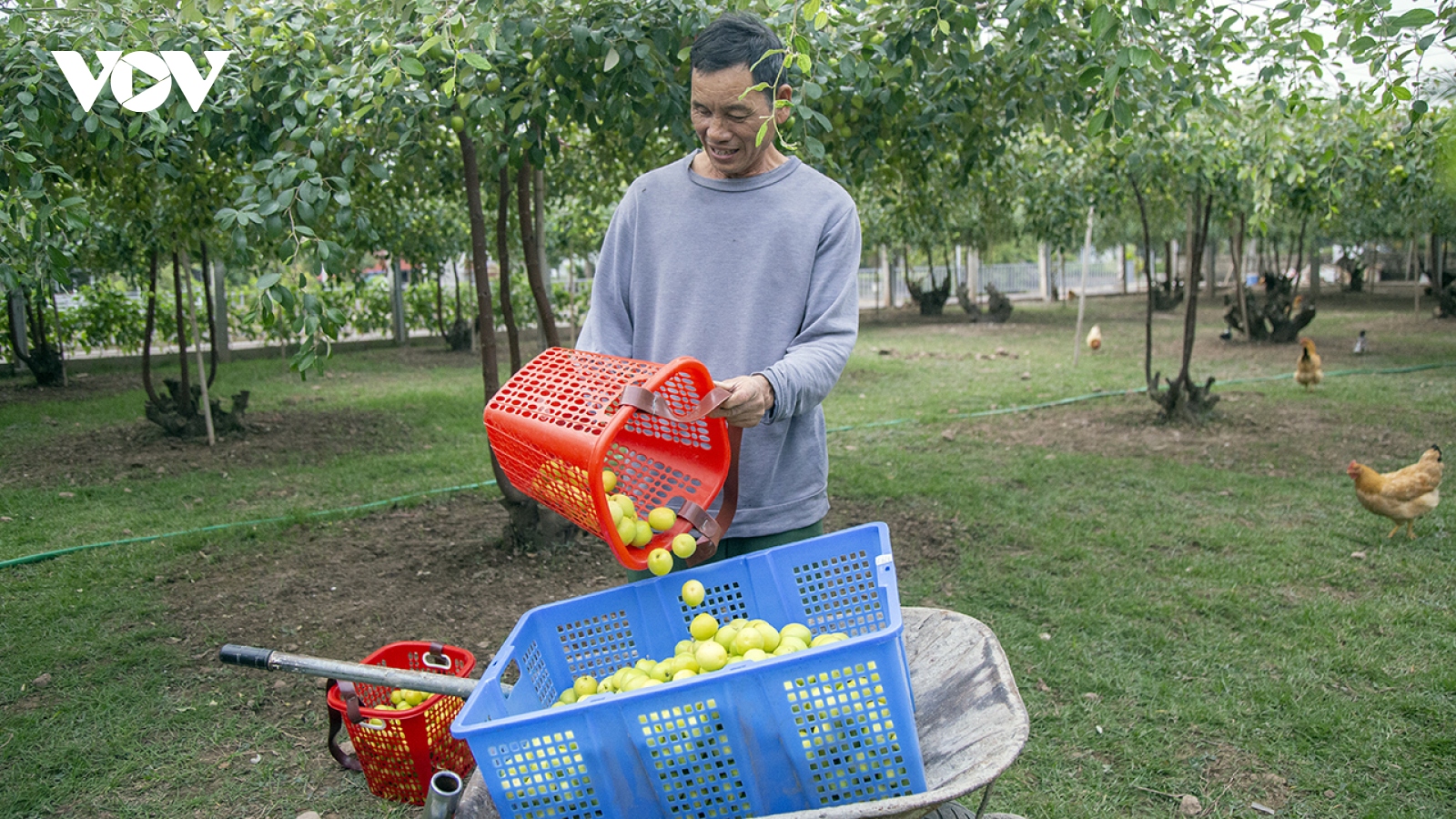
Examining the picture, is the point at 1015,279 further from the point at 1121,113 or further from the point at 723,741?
the point at 723,741

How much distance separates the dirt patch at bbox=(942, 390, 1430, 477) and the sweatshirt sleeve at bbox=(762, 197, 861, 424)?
212 inches

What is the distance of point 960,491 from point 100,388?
9598mm

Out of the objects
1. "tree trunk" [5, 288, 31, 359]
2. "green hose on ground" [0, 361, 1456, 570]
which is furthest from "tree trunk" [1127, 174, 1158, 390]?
"tree trunk" [5, 288, 31, 359]

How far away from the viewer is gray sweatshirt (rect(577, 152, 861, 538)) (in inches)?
80.9

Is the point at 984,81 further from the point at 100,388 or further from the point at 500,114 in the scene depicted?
the point at 100,388

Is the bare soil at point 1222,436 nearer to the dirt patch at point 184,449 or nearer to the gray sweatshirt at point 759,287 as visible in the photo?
the dirt patch at point 184,449

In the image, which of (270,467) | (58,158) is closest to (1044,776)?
(58,158)

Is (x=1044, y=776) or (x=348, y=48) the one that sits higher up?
(x=348, y=48)

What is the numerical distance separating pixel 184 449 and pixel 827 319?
7096 millimetres

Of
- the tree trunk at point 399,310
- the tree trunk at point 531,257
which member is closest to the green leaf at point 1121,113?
the tree trunk at point 531,257

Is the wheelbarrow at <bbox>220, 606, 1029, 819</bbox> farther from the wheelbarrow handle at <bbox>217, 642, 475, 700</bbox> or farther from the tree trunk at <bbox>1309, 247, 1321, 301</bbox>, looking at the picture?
the tree trunk at <bbox>1309, 247, 1321, 301</bbox>

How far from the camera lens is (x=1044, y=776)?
2.94 m

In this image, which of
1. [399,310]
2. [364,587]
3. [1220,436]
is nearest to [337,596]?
[364,587]

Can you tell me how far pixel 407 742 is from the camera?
281 cm
